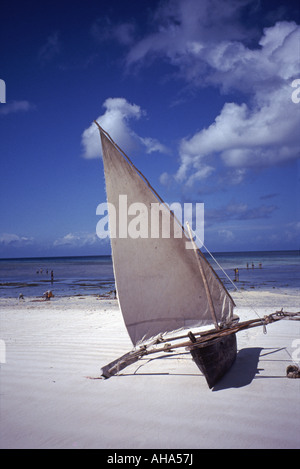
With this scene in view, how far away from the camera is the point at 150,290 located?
20.0ft

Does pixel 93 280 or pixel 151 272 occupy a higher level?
pixel 151 272

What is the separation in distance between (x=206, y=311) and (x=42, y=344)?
15.9ft

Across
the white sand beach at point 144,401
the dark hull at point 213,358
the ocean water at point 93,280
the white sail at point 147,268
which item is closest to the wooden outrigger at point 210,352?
the dark hull at point 213,358

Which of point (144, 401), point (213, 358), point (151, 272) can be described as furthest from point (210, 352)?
point (151, 272)

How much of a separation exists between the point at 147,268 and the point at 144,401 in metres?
2.44

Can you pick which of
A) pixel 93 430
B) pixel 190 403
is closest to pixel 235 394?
pixel 190 403

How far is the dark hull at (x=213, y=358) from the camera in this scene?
15.7 feet

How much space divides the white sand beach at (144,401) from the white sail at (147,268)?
114cm

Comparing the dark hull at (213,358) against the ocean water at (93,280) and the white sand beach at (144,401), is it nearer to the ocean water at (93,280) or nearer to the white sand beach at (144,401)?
the white sand beach at (144,401)

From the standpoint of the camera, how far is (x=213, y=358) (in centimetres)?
505

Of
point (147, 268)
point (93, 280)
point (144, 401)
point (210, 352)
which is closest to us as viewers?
point (144, 401)

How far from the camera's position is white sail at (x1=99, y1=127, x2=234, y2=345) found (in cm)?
594

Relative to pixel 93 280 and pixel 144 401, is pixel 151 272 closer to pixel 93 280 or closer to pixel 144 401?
pixel 144 401
